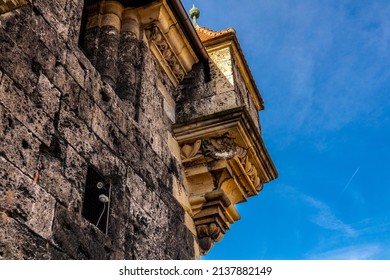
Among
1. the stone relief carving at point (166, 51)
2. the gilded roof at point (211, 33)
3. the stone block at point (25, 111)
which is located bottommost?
the stone block at point (25, 111)

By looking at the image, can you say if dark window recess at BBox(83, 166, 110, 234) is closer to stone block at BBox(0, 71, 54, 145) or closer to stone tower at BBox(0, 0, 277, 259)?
stone tower at BBox(0, 0, 277, 259)

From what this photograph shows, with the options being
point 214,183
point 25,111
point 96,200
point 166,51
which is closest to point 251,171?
point 214,183

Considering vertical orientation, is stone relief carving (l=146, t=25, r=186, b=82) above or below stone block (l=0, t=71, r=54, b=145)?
above

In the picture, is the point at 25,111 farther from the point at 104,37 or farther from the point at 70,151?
the point at 104,37

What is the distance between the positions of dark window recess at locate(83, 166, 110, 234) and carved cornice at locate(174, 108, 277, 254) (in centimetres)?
167

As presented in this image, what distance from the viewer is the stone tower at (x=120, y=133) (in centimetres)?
280

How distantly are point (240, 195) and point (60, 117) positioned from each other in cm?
283

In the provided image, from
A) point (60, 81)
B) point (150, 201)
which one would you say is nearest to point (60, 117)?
point (60, 81)

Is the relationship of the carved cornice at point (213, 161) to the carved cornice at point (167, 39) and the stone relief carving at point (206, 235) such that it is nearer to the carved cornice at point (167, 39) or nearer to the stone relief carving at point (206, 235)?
the stone relief carving at point (206, 235)

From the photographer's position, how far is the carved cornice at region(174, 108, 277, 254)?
501 centimetres

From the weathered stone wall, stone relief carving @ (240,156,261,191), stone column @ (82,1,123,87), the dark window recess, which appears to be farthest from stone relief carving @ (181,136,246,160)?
the dark window recess

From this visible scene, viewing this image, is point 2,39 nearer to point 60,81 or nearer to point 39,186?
point 60,81

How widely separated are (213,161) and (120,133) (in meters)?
1.41

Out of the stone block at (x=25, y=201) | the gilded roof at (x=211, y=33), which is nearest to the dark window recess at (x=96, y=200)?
the stone block at (x=25, y=201)
